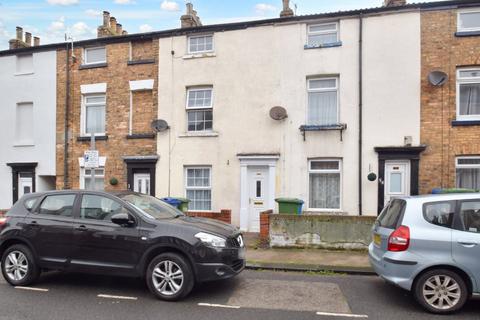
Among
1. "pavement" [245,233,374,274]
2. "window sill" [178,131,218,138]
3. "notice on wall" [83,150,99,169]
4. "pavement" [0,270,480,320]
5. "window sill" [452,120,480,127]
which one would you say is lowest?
"pavement" [245,233,374,274]

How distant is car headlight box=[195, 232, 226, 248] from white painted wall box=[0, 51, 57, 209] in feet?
36.0

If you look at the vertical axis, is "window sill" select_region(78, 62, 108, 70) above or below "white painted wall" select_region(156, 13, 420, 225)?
above

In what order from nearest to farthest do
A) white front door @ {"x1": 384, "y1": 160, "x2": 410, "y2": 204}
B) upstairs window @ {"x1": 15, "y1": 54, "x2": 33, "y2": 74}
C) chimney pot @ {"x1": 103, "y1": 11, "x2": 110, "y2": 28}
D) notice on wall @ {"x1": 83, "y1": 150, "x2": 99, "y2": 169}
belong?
notice on wall @ {"x1": 83, "y1": 150, "x2": 99, "y2": 169} < white front door @ {"x1": 384, "y1": 160, "x2": 410, "y2": 204} < chimney pot @ {"x1": 103, "y1": 11, "x2": 110, "y2": 28} < upstairs window @ {"x1": 15, "y1": 54, "x2": 33, "y2": 74}

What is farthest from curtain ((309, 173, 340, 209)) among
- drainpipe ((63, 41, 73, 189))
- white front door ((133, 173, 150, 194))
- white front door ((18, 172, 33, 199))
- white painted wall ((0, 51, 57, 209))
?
white front door ((18, 172, 33, 199))

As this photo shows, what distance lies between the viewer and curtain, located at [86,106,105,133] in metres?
14.8

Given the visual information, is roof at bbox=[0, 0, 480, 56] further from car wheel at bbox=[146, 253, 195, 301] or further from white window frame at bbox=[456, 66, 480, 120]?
car wheel at bbox=[146, 253, 195, 301]

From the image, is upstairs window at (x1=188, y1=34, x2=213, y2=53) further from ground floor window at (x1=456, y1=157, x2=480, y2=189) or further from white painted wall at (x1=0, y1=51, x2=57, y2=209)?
ground floor window at (x1=456, y1=157, x2=480, y2=189)

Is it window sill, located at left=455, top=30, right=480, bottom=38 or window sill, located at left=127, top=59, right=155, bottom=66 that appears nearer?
window sill, located at left=455, top=30, right=480, bottom=38

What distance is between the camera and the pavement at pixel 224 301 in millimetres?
5398

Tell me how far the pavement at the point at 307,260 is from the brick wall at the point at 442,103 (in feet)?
12.7

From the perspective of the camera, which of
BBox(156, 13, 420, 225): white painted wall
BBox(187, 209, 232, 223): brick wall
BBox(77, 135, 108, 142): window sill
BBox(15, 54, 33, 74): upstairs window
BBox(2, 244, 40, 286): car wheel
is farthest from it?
BBox(15, 54, 33, 74): upstairs window

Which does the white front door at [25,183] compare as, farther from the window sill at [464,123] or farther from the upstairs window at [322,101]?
the window sill at [464,123]

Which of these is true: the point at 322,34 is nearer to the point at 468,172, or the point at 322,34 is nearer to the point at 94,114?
the point at 468,172

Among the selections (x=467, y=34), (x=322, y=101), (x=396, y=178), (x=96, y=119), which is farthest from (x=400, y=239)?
(x=96, y=119)
